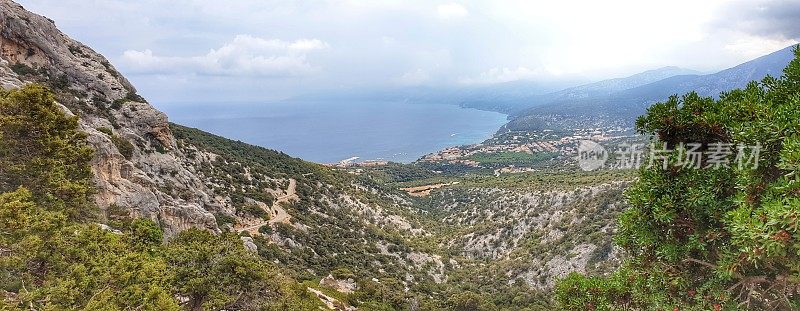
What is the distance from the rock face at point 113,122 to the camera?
25.8 meters

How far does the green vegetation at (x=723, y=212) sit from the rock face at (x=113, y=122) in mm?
26344

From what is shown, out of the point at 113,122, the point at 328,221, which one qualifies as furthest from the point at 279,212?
the point at 113,122

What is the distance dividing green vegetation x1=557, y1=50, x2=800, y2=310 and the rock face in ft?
86.4

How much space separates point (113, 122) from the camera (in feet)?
117

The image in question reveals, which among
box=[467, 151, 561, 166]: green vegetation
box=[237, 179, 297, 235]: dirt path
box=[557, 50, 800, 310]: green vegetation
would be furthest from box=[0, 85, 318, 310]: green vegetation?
box=[467, 151, 561, 166]: green vegetation

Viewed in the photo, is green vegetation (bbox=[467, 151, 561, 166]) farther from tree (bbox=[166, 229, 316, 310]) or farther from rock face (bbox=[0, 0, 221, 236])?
tree (bbox=[166, 229, 316, 310])

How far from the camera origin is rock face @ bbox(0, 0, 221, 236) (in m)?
25.8

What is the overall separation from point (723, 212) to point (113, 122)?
4219 centimetres

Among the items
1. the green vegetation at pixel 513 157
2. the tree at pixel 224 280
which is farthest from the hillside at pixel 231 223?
the green vegetation at pixel 513 157

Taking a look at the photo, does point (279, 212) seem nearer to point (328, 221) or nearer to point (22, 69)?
point (328, 221)

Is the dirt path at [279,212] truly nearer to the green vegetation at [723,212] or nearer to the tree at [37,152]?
the tree at [37,152]

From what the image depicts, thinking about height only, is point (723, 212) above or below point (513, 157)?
above

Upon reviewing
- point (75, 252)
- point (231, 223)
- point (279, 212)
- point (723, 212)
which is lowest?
point (279, 212)

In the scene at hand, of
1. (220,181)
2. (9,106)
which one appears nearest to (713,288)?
(9,106)
